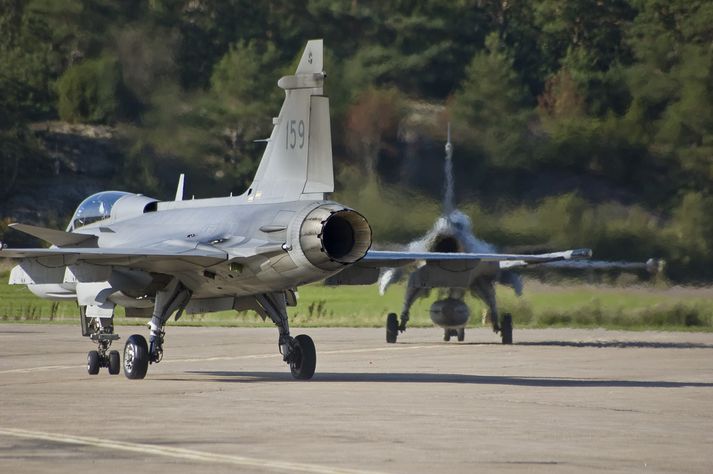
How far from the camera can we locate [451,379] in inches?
756

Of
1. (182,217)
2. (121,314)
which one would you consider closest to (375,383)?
(182,217)

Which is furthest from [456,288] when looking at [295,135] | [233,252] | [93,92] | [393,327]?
[93,92]

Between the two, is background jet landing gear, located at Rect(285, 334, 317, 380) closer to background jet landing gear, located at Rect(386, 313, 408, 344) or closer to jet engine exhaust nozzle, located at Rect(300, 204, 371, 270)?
jet engine exhaust nozzle, located at Rect(300, 204, 371, 270)

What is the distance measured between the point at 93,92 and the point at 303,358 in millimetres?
22604

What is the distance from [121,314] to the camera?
37656mm

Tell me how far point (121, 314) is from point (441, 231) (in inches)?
494

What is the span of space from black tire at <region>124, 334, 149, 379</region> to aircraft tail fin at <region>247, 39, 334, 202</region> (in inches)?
100

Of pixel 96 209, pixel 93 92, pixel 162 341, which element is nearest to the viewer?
→ pixel 162 341

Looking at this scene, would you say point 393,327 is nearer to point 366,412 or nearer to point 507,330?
point 507,330

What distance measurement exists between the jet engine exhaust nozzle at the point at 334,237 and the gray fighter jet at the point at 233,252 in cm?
1

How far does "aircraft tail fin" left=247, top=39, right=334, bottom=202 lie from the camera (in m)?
17.8

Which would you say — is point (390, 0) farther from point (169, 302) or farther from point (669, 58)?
point (169, 302)

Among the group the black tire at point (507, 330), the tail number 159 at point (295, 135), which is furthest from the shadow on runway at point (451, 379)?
the black tire at point (507, 330)

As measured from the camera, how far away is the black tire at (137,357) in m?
18.3
